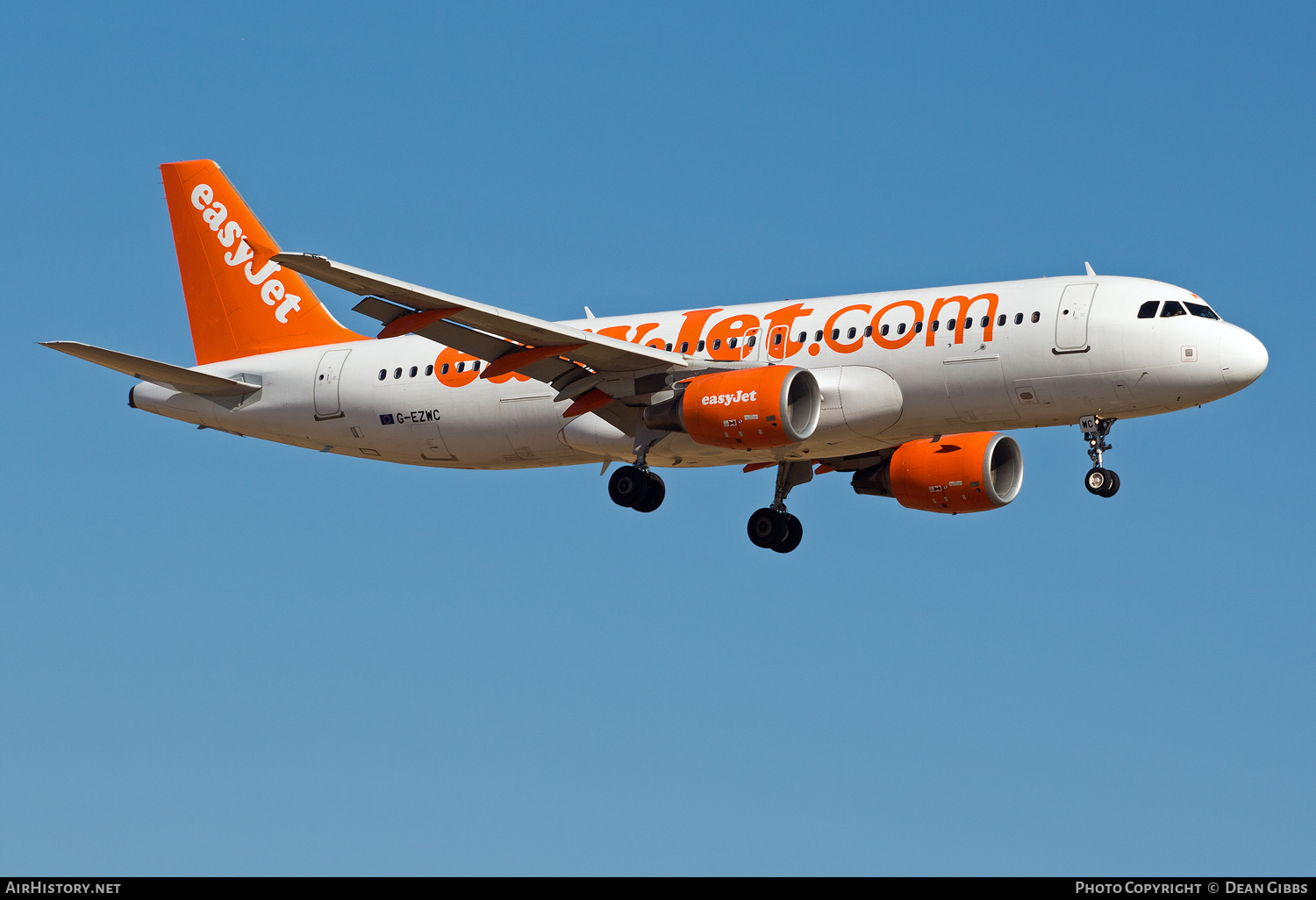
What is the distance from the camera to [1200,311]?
3688 cm

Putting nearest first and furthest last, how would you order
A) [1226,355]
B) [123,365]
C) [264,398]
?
[1226,355] → [123,365] → [264,398]

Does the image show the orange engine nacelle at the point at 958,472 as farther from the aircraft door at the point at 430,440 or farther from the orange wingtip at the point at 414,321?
the orange wingtip at the point at 414,321

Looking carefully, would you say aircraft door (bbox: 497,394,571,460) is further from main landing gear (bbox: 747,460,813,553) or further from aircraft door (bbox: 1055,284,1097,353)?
aircraft door (bbox: 1055,284,1097,353)

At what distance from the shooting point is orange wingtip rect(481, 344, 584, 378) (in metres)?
38.7

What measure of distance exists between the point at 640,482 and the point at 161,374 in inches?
489

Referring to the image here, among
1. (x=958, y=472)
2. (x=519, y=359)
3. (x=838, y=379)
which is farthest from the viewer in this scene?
(x=958, y=472)

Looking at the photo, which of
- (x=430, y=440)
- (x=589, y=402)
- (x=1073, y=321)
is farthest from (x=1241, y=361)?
(x=430, y=440)

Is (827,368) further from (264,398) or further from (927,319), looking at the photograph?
(264,398)

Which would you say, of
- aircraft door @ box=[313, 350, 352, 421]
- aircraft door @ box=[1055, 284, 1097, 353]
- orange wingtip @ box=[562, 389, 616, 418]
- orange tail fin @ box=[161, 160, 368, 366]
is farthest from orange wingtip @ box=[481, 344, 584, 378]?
aircraft door @ box=[1055, 284, 1097, 353]

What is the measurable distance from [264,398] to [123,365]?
4.09 m

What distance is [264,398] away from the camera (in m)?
45.1

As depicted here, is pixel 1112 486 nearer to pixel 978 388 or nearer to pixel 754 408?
pixel 978 388

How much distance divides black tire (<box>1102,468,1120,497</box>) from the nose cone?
2.96 metres

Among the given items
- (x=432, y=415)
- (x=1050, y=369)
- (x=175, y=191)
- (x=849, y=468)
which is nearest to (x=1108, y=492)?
(x=1050, y=369)
